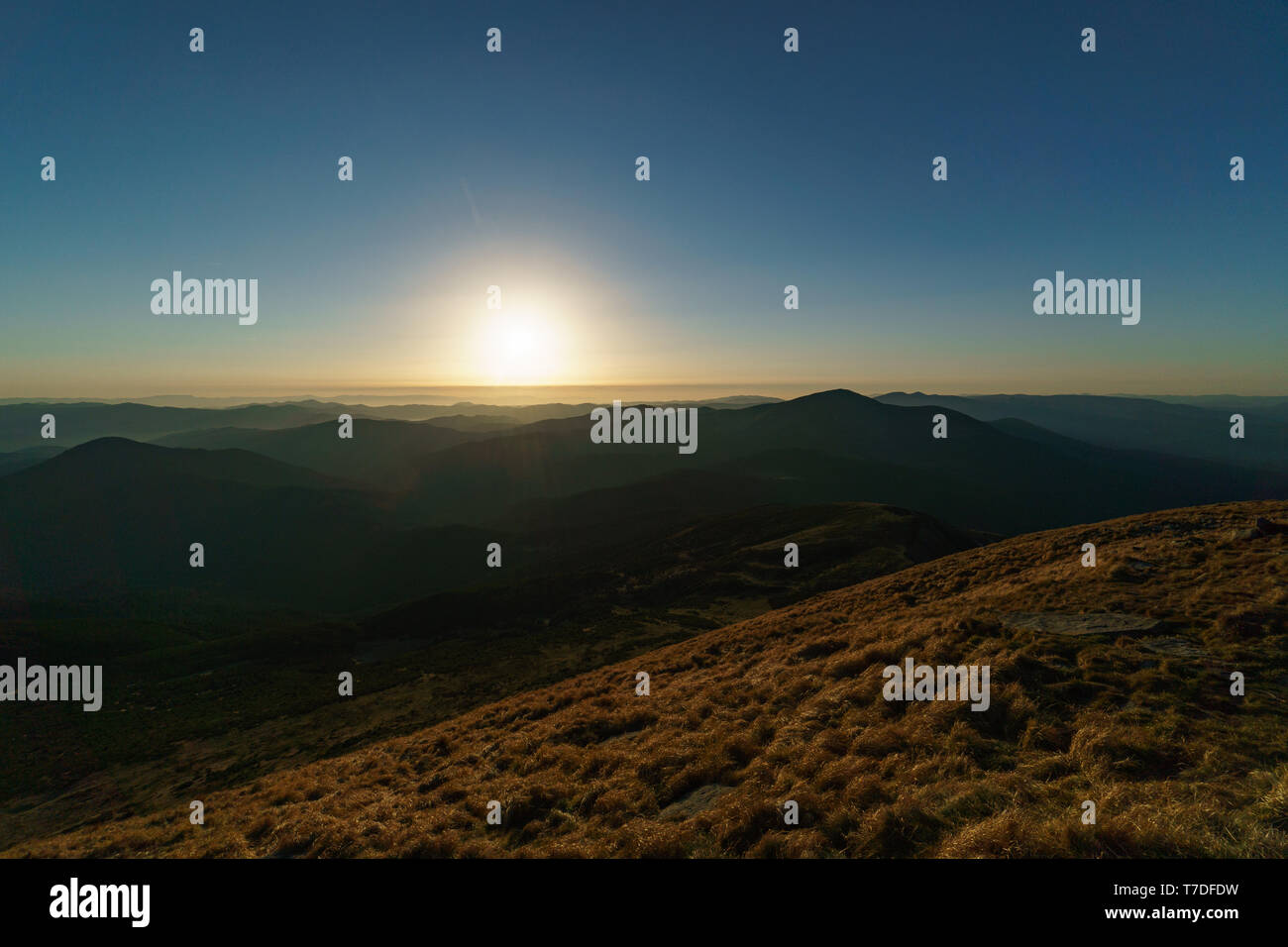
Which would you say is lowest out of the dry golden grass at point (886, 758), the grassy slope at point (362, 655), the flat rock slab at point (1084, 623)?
the grassy slope at point (362, 655)

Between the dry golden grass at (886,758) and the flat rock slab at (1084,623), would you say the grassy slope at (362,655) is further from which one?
the flat rock slab at (1084,623)

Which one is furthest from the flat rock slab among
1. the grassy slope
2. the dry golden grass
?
the grassy slope

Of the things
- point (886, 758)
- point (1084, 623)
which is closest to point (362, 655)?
point (886, 758)

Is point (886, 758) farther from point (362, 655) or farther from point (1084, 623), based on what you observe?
point (362, 655)

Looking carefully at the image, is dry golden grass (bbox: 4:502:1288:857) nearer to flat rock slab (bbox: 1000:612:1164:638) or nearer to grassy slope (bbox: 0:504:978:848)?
flat rock slab (bbox: 1000:612:1164:638)

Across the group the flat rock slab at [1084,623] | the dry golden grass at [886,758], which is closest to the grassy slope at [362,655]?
the dry golden grass at [886,758]
